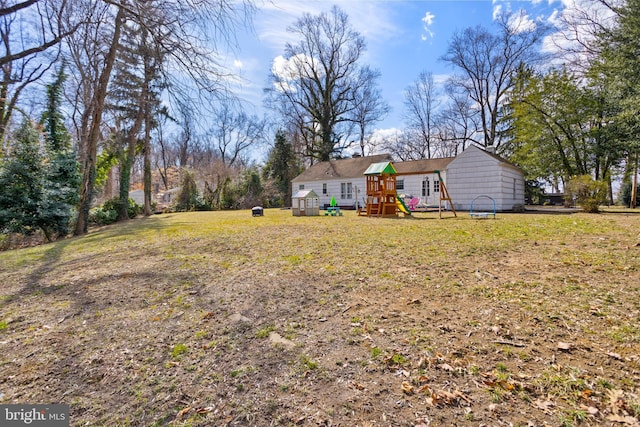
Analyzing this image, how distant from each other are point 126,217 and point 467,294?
63.6ft

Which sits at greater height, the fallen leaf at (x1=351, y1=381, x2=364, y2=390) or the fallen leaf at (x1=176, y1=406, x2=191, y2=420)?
the fallen leaf at (x1=351, y1=381, x2=364, y2=390)

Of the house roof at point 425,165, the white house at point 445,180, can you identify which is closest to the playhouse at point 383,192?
the white house at point 445,180

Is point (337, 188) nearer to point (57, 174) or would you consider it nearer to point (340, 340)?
point (57, 174)

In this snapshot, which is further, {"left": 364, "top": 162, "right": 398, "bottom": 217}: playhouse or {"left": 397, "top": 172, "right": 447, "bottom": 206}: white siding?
{"left": 397, "top": 172, "right": 447, "bottom": 206}: white siding

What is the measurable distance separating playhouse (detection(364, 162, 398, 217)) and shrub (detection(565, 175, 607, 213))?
766 cm

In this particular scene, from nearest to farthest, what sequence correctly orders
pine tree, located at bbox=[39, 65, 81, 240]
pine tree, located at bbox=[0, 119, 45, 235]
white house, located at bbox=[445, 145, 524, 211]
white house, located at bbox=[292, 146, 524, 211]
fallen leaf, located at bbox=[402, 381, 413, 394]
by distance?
fallen leaf, located at bbox=[402, 381, 413, 394] → pine tree, located at bbox=[0, 119, 45, 235] → pine tree, located at bbox=[39, 65, 81, 240] → white house, located at bbox=[445, 145, 524, 211] → white house, located at bbox=[292, 146, 524, 211]

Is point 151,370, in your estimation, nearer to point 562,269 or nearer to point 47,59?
point 562,269

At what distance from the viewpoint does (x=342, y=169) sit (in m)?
23.8

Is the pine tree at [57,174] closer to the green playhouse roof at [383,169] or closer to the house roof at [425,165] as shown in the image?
the green playhouse roof at [383,169]

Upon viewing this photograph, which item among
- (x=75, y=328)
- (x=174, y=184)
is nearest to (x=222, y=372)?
(x=75, y=328)

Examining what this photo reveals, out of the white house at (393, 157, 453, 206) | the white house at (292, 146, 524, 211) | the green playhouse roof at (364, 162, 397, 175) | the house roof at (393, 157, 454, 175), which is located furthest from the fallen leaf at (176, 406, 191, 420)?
the white house at (393, 157, 453, 206)

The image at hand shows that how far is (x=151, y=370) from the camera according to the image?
2445 mm

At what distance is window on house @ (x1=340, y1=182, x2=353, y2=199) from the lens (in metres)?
22.6

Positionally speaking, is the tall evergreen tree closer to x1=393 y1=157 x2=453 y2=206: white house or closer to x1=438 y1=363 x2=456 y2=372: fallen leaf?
x1=393 y1=157 x2=453 y2=206: white house
